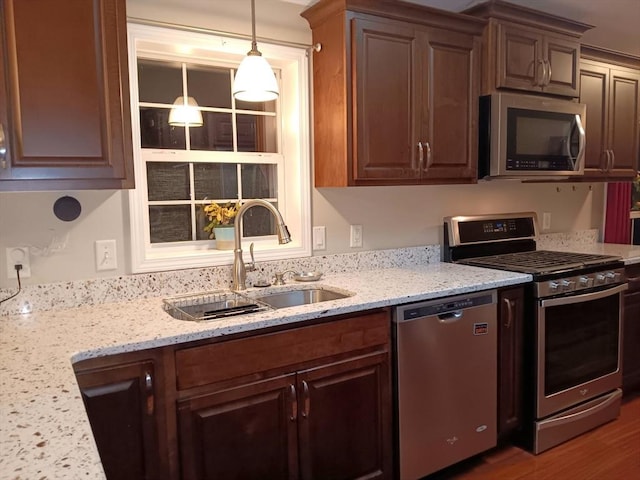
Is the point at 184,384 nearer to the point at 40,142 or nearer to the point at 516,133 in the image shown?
the point at 40,142

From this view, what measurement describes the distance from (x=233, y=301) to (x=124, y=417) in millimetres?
735

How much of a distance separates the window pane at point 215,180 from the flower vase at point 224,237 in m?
0.18

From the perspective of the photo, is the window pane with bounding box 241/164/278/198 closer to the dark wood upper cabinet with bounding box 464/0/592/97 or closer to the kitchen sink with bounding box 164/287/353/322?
the kitchen sink with bounding box 164/287/353/322

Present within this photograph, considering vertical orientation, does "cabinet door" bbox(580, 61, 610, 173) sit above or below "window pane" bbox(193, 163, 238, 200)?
above

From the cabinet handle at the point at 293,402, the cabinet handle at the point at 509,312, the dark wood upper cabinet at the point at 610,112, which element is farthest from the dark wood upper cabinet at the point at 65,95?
the dark wood upper cabinet at the point at 610,112

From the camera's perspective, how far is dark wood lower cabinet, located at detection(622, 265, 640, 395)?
2.99 metres

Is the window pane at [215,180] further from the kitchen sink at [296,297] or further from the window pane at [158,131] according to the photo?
the kitchen sink at [296,297]

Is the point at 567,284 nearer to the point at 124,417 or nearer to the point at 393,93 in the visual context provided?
the point at 393,93

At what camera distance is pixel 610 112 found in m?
3.21

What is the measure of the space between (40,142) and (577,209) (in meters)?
3.61

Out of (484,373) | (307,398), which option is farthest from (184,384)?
(484,373)

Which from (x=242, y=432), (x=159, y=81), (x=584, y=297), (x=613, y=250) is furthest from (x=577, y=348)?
(x=159, y=81)

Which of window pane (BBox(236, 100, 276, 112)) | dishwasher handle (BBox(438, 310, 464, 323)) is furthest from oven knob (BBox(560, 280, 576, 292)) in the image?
window pane (BBox(236, 100, 276, 112))

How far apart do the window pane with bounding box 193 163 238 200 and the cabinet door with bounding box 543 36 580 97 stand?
183 centimetres
